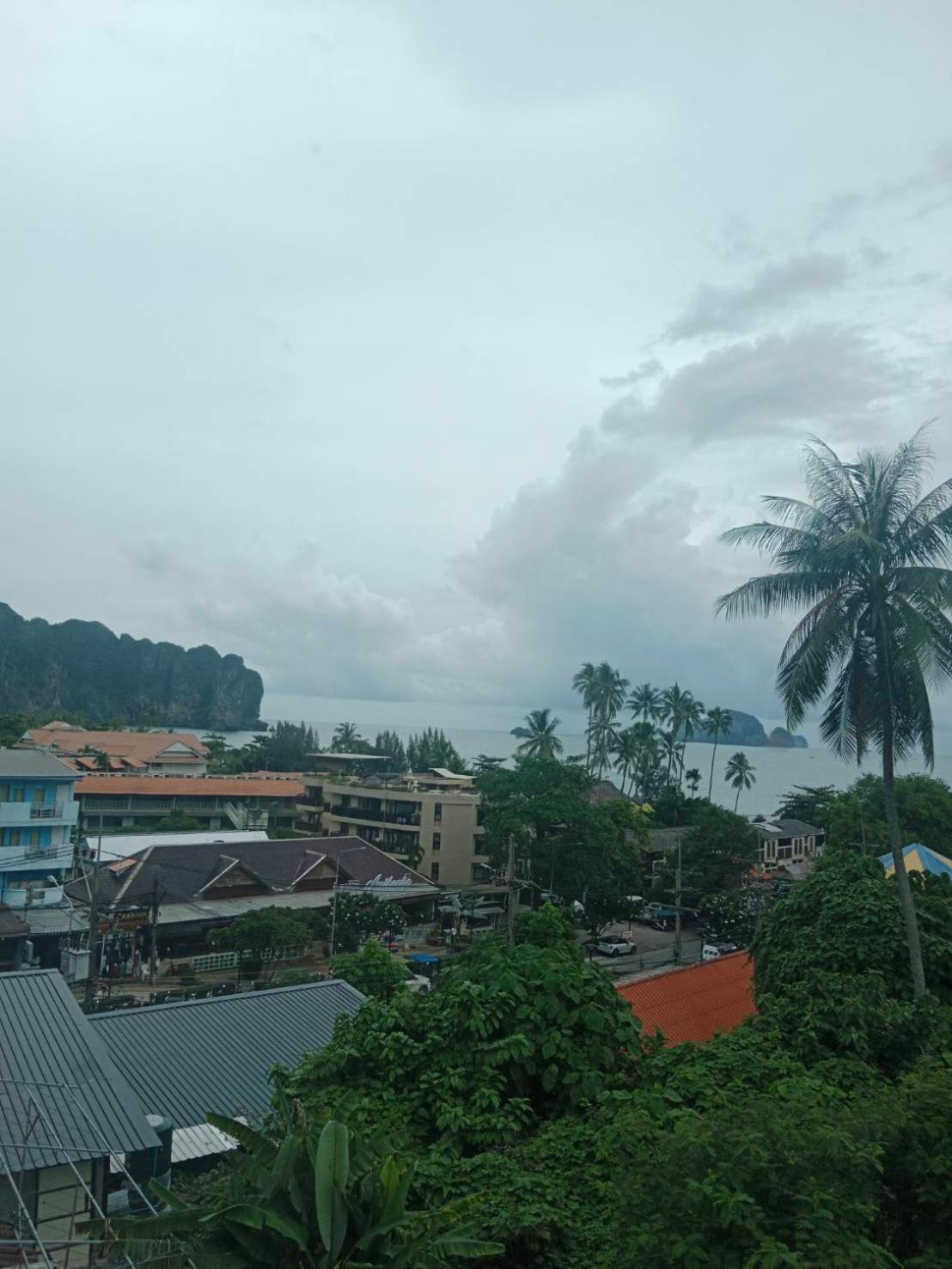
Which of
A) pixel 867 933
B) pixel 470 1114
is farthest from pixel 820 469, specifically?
pixel 470 1114

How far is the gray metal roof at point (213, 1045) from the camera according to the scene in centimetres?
1475

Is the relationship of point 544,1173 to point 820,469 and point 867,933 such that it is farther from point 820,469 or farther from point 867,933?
point 820,469

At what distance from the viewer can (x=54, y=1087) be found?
1109cm

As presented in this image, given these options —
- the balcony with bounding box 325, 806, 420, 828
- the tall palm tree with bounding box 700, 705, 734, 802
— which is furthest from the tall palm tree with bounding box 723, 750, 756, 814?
the balcony with bounding box 325, 806, 420, 828

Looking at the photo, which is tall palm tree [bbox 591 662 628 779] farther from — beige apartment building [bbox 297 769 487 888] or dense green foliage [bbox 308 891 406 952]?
dense green foliage [bbox 308 891 406 952]

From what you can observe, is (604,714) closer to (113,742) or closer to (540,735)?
(540,735)

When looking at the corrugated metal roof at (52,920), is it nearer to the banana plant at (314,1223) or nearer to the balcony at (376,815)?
the balcony at (376,815)

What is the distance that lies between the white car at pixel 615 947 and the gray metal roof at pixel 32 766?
24.4 metres

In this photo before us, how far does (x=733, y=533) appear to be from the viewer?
16.2 m

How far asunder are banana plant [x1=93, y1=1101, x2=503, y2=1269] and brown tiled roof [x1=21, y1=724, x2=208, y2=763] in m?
76.6

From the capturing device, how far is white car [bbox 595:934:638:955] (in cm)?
4050

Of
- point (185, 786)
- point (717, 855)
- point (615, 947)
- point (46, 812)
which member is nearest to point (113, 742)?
point (185, 786)

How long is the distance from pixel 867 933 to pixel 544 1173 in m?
9.65

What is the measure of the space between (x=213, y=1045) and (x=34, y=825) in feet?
86.3
